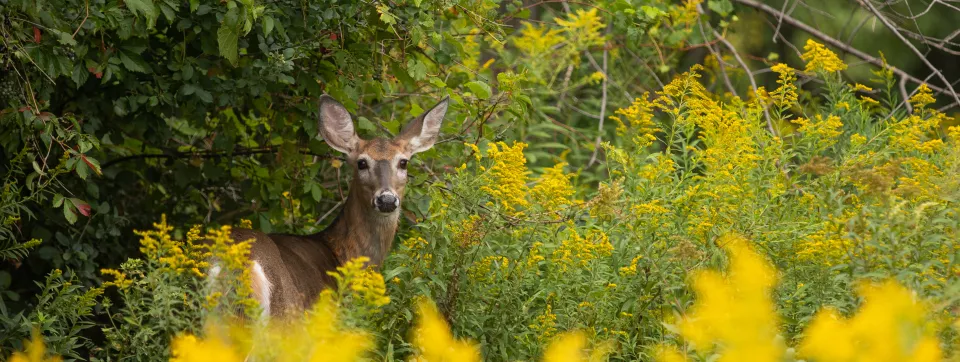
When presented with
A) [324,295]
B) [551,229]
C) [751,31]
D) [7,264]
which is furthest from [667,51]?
[324,295]

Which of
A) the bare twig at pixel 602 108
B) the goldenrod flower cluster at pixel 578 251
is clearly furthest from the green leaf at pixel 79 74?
the bare twig at pixel 602 108

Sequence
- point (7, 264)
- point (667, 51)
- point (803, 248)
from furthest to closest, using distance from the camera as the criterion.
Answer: point (667, 51) → point (7, 264) → point (803, 248)

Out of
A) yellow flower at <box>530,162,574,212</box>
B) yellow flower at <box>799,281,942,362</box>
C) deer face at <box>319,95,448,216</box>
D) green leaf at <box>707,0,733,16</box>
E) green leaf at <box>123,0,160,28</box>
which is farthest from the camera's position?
green leaf at <box>707,0,733,16</box>

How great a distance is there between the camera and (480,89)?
18.6 feet

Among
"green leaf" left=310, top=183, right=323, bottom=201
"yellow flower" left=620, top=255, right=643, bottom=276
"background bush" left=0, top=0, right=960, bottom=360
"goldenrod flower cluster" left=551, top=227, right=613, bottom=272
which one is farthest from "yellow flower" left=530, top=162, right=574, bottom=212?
"green leaf" left=310, top=183, right=323, bottom=201

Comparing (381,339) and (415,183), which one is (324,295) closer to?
(381,339)

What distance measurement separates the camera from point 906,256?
367 centimetres

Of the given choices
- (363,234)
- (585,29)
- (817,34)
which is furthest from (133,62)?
(817,34)

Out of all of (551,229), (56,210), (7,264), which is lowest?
(7,264)

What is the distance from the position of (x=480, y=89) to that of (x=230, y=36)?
1.23 m

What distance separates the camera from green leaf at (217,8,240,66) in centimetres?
487

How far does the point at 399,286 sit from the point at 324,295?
194cm

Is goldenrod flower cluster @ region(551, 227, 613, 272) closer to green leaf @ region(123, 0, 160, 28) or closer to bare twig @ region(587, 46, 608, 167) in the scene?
green leaf @ region(123, 0, 160, 28)

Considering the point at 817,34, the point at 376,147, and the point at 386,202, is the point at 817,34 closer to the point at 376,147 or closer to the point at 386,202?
the point at 376,147
